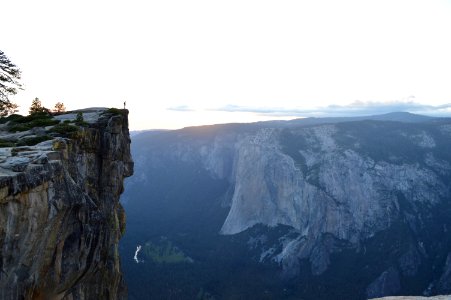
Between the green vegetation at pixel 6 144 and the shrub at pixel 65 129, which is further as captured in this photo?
the shrub at pixel 65 129

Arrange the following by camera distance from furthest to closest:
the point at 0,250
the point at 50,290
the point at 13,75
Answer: the point at 13,75 < the point at 50,290 < the point at 0,250

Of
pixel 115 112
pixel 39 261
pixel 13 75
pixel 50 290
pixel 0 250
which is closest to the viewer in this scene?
pixel 0 250

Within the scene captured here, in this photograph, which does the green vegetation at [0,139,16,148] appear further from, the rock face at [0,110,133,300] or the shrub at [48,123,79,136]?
the shrub at [48,123,79,136]

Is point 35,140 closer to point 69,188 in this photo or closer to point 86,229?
point 69,188

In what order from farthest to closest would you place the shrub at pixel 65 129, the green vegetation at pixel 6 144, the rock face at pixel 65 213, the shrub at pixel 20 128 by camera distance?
the shrub at pixel 20 128 < the shrub at pixel 65 129 < the green vegetation at pixel 6 144 < the rock face at pixel 65 213

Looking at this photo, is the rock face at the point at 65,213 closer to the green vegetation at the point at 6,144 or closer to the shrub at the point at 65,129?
the shrub at the point at 65,129

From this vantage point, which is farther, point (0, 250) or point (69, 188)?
point (69, 188)

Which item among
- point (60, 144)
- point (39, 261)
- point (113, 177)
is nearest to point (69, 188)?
point (60, 144)

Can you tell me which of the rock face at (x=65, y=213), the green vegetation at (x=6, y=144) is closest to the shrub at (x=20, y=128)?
the rock face at (x=65, y=213)
